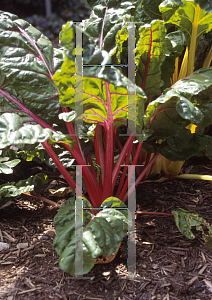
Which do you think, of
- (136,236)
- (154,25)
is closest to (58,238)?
(136,236)

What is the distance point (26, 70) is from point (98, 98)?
0.37 meters

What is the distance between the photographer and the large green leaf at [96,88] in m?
0.95

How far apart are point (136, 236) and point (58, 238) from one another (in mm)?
429

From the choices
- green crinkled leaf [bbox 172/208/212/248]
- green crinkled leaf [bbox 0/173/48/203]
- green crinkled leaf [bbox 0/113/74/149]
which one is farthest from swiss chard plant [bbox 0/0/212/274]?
green crinkled leaf [bbox 172/208/212/248]

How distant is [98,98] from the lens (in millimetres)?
1172

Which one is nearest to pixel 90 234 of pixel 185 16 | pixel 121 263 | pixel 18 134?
pixel 121 263

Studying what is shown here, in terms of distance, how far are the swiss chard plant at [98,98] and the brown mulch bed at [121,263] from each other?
169 mm

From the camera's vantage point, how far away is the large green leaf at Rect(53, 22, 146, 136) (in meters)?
0.95

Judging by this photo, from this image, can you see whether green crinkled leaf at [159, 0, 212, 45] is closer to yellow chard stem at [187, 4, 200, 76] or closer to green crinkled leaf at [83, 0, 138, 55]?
yellow chard stem at [187, 4, 200, 76]

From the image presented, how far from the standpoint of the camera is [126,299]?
1.04 m

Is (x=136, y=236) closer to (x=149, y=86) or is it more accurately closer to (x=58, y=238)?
(x=58, y=238)

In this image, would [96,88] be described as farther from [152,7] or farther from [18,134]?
[152,7]

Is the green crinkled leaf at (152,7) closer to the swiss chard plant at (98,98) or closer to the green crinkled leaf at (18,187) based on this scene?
the swiss chard plant at (98,98)

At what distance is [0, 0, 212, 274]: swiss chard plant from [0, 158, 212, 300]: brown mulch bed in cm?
17
